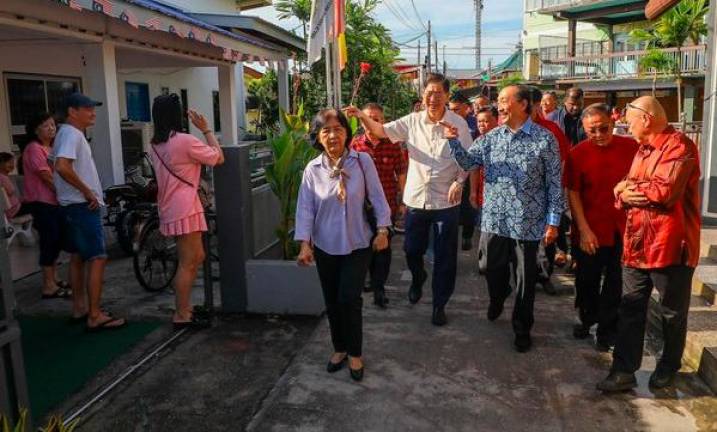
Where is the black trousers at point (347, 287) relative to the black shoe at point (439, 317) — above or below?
above

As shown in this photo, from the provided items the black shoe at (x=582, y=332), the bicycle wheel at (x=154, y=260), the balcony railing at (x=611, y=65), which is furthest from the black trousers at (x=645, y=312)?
the balcony railing at (x=611, y=65)

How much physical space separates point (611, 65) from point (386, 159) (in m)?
22.1

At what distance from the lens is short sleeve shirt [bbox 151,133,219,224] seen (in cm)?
424

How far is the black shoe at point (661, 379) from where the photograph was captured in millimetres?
3426

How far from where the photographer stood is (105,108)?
24.5ft

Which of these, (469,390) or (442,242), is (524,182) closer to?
(442,242)

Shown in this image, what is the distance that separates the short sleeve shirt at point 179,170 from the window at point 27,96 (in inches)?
184

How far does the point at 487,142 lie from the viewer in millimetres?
4094

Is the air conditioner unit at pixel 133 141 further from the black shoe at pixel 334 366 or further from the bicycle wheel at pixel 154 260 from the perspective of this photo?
the black shoe at pixel 334 366

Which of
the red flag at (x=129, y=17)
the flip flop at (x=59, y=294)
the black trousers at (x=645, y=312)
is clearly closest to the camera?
the black trousers at (x=645, y=312)

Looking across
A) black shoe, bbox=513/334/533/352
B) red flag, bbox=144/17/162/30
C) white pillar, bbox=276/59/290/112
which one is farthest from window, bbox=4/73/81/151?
black shoe, bbox=513/334/533/352

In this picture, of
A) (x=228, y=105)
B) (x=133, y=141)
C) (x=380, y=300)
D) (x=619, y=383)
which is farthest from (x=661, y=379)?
(x=228, y=105)

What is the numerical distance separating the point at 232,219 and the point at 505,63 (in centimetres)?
4630

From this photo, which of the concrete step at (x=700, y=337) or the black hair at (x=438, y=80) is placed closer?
the concrete step at (x=700, y=337)
